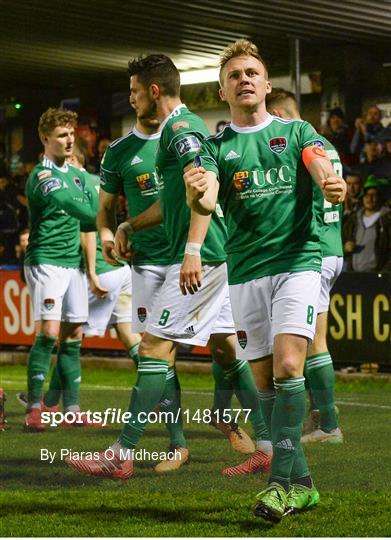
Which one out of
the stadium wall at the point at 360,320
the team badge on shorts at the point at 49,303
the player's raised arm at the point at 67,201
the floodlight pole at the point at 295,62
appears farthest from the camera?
the floodlight pole at the point at 295,62

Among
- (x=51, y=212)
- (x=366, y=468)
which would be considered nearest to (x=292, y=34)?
(x=51, y=212)

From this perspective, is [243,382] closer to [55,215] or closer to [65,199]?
[65,199]

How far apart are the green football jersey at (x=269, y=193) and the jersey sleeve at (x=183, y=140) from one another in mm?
386

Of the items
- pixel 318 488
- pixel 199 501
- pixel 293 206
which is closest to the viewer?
pixel 293 206

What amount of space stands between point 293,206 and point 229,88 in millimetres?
622

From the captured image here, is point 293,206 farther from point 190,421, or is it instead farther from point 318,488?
point 190,421

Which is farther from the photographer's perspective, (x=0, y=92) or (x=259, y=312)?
(x=0, y=92)

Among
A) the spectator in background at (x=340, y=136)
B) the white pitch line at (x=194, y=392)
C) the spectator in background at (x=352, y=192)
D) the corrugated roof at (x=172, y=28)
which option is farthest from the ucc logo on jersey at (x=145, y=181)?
the spectator in background at (x=340, y=136)

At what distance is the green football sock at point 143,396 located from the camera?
20.8 ft

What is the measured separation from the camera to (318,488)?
655 centimetres

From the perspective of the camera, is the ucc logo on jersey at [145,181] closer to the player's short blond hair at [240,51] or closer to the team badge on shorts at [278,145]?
the player's short blond hair at [240,51]

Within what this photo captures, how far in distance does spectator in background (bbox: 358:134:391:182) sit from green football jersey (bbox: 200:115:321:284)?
27.6 ft

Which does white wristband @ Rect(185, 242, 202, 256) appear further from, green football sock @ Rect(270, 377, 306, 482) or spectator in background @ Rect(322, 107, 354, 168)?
spectator in background @ Rect(322, 107, 354, 168)

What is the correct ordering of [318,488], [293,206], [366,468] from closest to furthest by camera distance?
[293,206]
[318,488]
[366,468]
